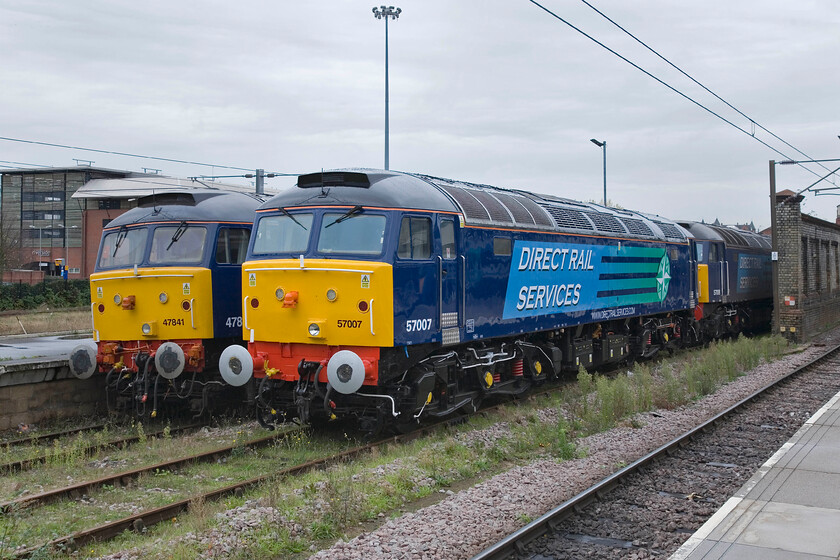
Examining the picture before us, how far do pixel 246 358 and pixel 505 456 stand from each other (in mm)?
3764

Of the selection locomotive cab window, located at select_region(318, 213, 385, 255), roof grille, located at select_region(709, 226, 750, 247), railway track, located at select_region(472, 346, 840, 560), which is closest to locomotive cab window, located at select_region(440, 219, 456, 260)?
locomotive cab window, located at select_region(318, 213, 385, 255)

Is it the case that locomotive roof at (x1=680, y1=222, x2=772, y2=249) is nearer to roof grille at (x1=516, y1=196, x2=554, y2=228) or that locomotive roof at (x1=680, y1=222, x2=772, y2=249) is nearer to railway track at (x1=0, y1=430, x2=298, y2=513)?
roof grille at (x1=516, y1=196, x2=554, y2=228)

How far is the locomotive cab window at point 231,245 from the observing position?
13062 millimetres

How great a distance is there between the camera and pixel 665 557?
21.4ft

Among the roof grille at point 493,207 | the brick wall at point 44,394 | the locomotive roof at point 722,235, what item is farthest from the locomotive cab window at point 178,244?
the locomotive roof at point 722,235

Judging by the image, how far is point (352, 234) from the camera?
10656mm

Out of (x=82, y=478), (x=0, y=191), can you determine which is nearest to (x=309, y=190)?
(x=82, y=478)

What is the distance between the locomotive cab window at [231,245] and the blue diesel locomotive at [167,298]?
0.06ft

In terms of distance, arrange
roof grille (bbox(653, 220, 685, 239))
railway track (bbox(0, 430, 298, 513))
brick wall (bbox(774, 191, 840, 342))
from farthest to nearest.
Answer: brick wall (bbox(774, 191, 840, 342)) → roof grille (bbox(653, 220, 685, 239)) → railway track (bbox(0, 430, 298, 513))

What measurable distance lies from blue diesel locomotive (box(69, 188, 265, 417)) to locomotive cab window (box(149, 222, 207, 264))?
2 centimetres

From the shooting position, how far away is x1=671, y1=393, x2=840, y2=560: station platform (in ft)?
20.6

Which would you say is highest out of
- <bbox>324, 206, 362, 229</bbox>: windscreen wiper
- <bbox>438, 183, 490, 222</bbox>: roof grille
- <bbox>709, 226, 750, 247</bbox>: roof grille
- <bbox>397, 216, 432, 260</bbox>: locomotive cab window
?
<bbox>709, 226, 750, 247</bbox>: roof grille

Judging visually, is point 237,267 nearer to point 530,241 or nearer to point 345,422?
point 345,422

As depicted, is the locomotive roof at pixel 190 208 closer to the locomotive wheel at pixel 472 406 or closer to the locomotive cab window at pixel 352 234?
the locomotive cab window at pixel 352 234
